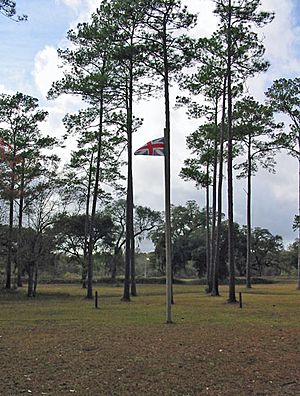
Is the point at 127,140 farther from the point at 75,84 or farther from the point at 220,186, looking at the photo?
the point at 220,186

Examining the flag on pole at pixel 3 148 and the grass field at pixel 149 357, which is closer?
the grass field at pixel 149 357

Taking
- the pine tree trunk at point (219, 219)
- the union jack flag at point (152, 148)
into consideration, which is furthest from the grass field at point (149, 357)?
the pine tree trunk at point (219, 219)

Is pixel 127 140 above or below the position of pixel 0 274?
above

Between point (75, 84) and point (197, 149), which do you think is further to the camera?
point (197, 149)

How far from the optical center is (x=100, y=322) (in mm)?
16016

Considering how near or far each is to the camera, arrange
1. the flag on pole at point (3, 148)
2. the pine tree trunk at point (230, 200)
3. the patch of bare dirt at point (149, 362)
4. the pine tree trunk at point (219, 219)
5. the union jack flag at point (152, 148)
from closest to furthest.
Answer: the patch of bare dirt at point (149, 362) < the union jack flag at point (152, 148) < the pine tree trunk at point (230, 200) < the pine tree trunk at point (219, 219) < the flag on pole at point (3, 148)

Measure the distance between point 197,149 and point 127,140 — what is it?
8.46 meters

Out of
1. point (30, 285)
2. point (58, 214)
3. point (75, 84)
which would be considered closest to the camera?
point (75, 84)

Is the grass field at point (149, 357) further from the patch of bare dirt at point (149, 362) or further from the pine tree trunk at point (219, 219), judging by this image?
the pine tree trunk at point (219, 219)

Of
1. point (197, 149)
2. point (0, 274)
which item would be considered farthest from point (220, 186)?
point (0, 274)

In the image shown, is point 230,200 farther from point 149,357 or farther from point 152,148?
point 149,357

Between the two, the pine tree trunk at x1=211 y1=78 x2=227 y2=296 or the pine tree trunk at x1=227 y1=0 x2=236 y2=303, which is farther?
the pine tree trunk at x1=211 y1=78 x2=227 y2=296

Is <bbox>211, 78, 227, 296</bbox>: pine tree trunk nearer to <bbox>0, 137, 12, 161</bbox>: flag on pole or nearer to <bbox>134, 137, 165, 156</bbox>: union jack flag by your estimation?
<bbox>0, 137, 12, 161</bbox>: flag on pole

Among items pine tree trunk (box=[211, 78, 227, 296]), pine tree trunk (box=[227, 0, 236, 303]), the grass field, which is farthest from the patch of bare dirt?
pine tree trunk (box=[211, 78, 227, 296])
